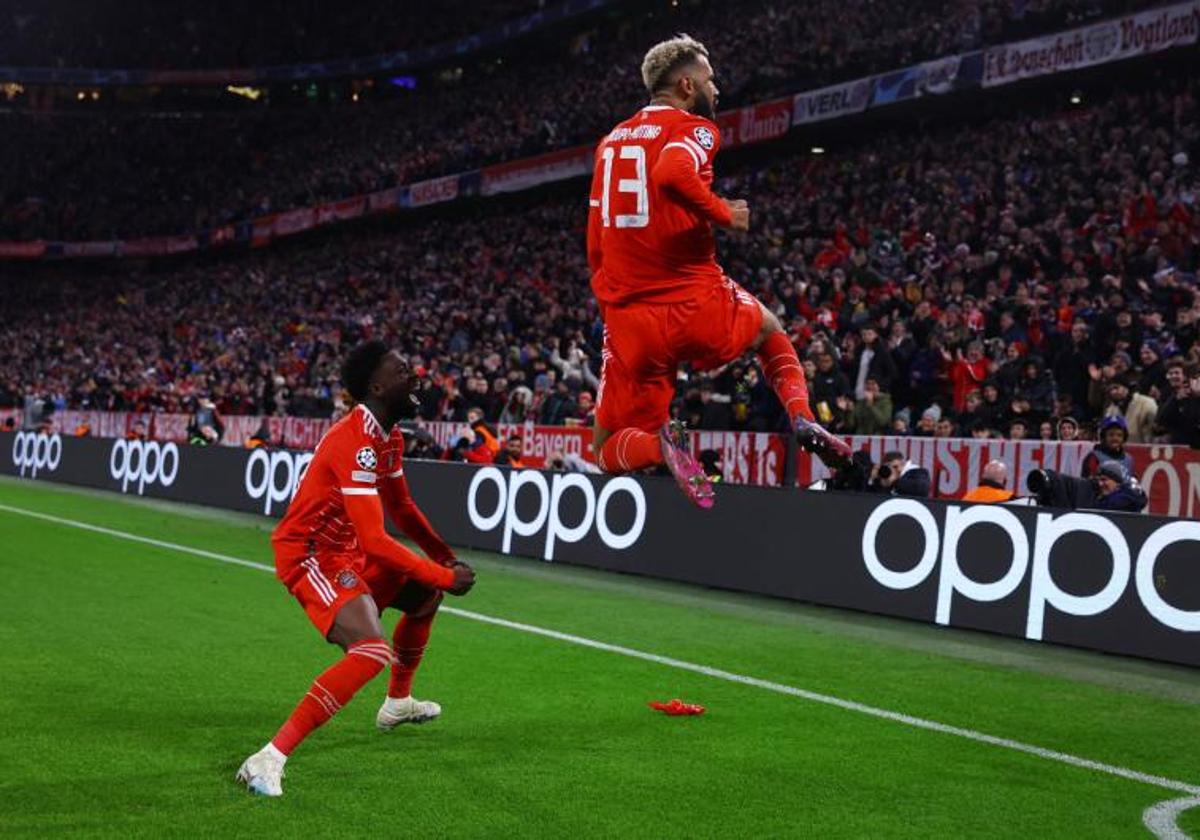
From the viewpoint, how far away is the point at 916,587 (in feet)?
36.1

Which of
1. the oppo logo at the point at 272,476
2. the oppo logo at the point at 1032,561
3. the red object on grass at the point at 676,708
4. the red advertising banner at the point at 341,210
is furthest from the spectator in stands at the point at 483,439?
the red advertising banner at the point at 341,210

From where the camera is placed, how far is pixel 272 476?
20.1 meters

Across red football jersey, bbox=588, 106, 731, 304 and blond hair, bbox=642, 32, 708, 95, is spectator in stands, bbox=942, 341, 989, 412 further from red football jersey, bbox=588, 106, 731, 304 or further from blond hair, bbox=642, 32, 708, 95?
blond hair, bbox=642, 32, 708, 95

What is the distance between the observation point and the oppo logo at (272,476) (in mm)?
19250

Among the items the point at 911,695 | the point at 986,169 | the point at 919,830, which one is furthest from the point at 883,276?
the point at 919,830

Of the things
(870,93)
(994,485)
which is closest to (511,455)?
(994,485)

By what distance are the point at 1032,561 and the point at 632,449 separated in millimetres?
5660

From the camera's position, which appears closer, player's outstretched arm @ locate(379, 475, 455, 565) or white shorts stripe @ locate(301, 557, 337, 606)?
white shorts stripe @ locate(301, 557, 337, 606)

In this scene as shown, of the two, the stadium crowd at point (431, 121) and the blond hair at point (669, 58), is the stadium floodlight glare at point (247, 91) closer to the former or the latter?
the stadium crowd at point (431, 121)

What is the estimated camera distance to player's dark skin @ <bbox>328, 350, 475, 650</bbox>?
5.70 m

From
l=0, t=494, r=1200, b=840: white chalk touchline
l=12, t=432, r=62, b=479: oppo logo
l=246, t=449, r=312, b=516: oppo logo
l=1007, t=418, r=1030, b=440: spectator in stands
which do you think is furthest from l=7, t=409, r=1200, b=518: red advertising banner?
l=12, t=432, r=62, b=479: oppo logo

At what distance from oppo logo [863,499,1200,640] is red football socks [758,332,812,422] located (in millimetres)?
4711

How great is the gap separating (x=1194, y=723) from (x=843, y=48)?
23.1 metres

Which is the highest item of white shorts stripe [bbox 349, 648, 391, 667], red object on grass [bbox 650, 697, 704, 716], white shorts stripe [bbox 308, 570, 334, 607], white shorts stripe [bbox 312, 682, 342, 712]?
white shorts stripe [bbox 308, 570, 334, 607]
